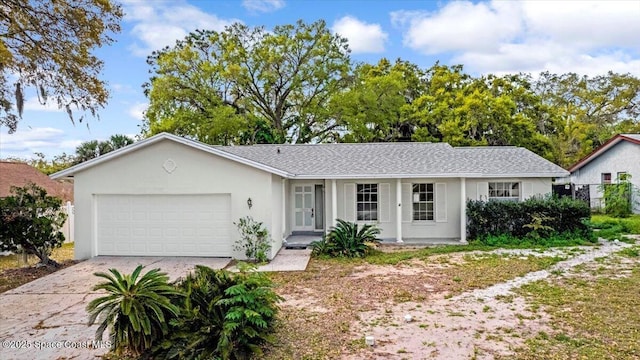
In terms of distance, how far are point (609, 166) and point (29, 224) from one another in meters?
26.3

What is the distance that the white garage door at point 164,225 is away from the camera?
12211 mm

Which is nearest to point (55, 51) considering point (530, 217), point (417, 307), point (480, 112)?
point (417, 307)

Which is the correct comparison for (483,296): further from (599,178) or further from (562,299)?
(599,178)

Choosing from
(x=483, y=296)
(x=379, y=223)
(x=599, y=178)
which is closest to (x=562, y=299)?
(x=483, y=296)

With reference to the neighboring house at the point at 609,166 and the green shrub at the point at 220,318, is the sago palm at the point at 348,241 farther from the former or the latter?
the neighboring house at the point at 609,166

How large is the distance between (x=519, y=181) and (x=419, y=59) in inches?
701

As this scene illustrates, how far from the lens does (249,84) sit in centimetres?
2845

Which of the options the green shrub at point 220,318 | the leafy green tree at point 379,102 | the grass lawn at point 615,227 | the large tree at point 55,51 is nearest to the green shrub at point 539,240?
the grass lawn at point 615,227

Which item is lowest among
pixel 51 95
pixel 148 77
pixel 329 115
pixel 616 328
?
pixel 616 328

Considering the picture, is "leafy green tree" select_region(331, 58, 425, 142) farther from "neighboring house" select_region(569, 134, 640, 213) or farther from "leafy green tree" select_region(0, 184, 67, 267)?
"leafy green tree" select_region(0, 184, 67, 267)

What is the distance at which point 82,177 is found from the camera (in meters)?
12.4

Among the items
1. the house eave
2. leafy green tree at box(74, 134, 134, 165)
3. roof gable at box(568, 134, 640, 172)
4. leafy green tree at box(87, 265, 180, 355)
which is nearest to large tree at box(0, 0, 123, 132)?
the house eave

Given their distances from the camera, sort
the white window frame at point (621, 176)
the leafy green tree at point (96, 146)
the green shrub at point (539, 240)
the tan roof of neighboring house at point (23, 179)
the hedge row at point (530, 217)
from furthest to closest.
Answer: the leafy green tree at point (96, 146), the white window frame at point (621, 176), the tan roof of neighboring house at point (23, 179), the hedge row at point (530, 217), the green shrub at point (539, 240)

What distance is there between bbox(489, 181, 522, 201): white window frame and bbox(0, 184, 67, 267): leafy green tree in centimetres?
1418
